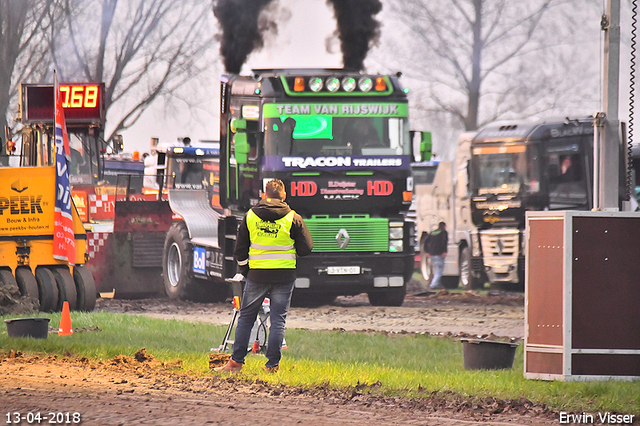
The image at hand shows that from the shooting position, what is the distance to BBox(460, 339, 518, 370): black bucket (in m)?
11.0

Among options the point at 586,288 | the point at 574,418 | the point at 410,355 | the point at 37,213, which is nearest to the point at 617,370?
the point at 586,288

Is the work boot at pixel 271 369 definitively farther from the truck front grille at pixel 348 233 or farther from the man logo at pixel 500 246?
the man logo at pixel 500 246

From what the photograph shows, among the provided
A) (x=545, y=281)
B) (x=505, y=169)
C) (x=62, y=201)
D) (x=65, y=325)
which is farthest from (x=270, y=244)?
(x=505, y=169)

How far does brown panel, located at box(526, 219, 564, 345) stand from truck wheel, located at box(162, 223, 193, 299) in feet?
37.1

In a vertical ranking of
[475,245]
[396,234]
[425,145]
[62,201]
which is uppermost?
[425,145]

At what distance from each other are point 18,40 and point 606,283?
2958cm

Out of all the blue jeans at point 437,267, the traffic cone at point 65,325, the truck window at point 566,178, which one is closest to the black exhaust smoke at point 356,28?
the truck window at point 566,178

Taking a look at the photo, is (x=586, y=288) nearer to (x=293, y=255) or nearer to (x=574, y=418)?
(x=574, y=418)

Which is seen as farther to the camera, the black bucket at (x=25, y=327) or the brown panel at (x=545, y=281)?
the black bucket at (x=25, y=327)

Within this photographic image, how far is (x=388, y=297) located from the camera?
20.0m

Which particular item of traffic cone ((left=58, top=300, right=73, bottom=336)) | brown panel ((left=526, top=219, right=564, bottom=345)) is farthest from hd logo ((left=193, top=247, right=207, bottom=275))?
brown panel ((left=526, top=219, right=564, bottom=345))

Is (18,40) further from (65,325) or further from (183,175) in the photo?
(65,325)

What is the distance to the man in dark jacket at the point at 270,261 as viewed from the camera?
10.6m

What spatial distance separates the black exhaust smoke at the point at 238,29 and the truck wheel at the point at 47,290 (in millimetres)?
7700
